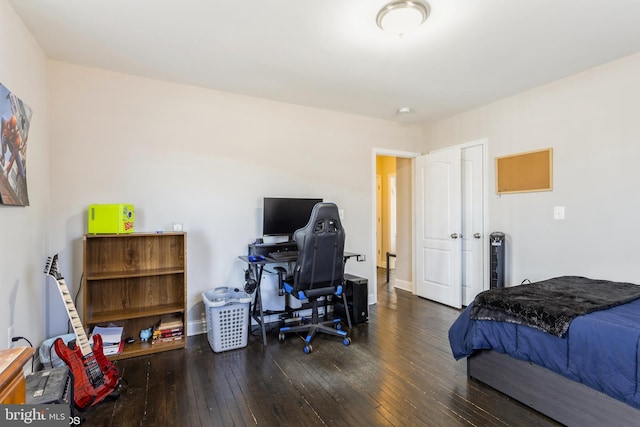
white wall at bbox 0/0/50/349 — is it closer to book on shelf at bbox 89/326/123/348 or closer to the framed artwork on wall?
the framed artwork on wall

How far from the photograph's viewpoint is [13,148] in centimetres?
191

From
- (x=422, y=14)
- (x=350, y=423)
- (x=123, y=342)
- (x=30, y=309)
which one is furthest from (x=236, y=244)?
(x=422, y=14)

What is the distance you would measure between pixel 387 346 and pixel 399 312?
1.03 metres

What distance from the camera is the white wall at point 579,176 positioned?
270 centimetres

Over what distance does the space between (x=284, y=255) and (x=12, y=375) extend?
232 cm

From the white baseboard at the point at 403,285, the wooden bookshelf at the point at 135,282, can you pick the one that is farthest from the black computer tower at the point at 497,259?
the wooden bookshelf at the point at 135,282

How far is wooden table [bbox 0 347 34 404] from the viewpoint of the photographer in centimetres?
87

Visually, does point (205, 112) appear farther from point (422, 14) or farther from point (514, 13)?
point (514, 13)

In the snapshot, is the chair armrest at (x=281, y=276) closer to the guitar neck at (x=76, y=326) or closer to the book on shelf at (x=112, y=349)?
the book on shelf at (x=112, y=349)

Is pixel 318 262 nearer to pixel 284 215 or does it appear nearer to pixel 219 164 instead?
pixel 284 215

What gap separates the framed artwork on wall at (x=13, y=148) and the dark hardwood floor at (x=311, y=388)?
139 centimetres


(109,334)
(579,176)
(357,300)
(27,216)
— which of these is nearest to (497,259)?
(579,176)

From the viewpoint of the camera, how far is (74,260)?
2.78 meters

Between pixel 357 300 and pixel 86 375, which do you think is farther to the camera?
pixel 357 300
